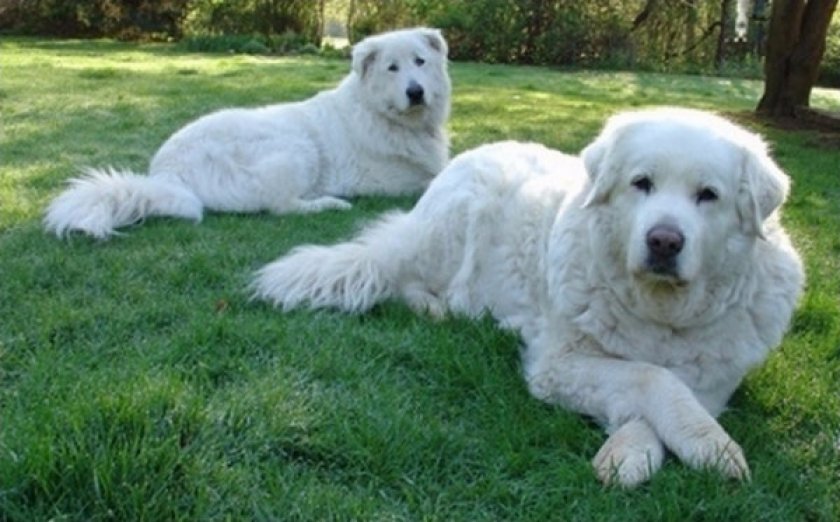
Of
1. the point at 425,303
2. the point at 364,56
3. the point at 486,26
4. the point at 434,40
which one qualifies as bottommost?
the point at 425,303

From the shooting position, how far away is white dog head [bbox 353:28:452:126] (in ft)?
22.1

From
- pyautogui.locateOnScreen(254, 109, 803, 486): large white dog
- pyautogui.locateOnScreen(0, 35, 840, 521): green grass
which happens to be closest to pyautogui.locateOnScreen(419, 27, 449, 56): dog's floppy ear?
pyautogui.locateOnScreen(0, 35, 840, 521): green grass

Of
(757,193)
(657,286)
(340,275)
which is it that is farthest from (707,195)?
(340,275)

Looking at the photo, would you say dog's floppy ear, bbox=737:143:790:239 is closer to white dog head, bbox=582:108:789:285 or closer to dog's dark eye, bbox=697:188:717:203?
white dog head, bbox=582:108:789:285

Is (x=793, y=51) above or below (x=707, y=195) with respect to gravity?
above

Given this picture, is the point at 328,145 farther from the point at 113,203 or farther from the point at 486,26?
the point at 486,26

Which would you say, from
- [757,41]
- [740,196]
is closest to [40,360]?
[740,196]

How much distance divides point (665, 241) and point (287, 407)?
129 cm

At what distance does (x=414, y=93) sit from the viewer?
6715 millimetres

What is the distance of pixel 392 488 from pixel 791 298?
65.3 inches

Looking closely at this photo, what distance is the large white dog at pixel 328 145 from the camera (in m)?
5.94

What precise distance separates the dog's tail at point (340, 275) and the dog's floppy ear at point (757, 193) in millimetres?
1635

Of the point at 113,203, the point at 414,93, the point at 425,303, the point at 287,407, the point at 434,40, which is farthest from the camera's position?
the point at 434,40

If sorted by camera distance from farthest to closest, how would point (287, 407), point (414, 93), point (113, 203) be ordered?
point (414, 93)
point (113, 203)
point (287, 407)
